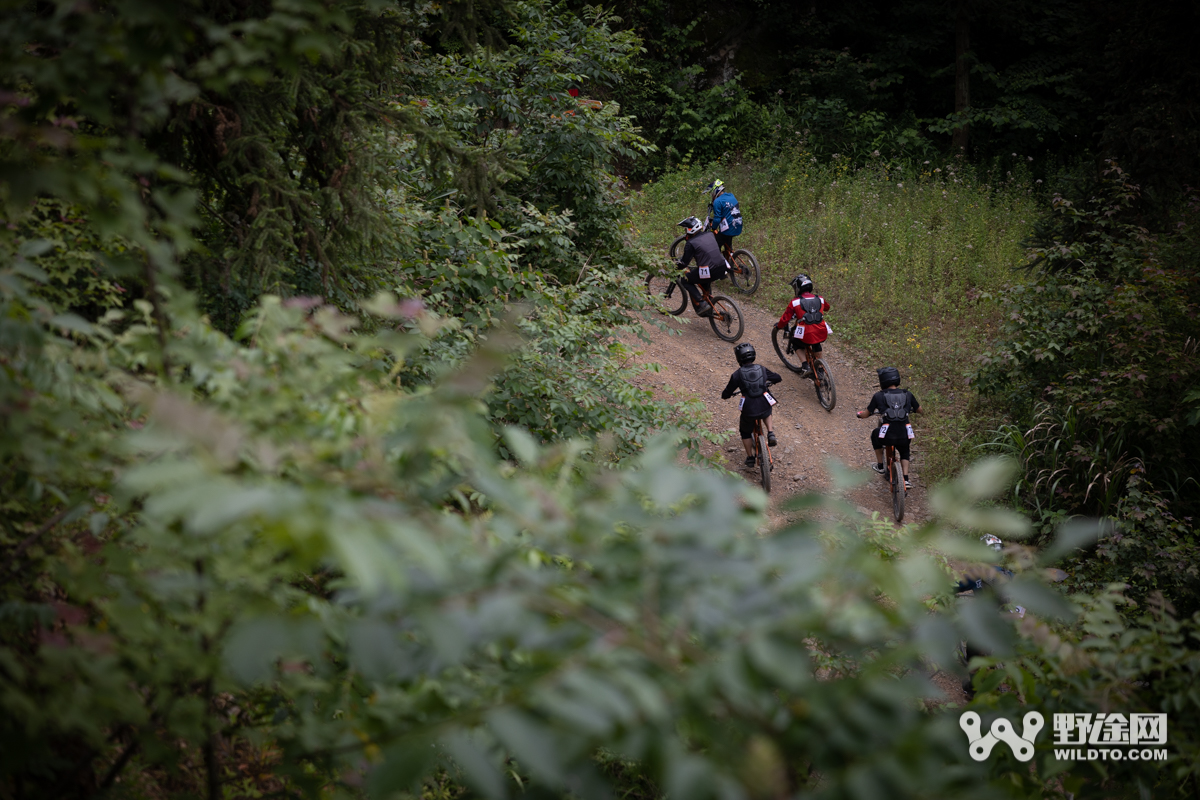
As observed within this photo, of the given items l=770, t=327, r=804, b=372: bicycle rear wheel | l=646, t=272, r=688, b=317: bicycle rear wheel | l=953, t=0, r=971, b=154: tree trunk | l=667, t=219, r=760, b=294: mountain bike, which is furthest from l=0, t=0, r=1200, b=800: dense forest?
l=953, t=0, r=971, b=154: tree trunk

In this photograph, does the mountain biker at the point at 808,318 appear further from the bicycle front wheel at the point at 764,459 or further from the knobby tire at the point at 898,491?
the knobby tire at the point at 898,491

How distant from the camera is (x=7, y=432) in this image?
1.13 meters

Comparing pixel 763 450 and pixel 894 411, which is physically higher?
pixel 894 411

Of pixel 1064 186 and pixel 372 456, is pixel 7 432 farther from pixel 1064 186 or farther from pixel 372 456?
pixel 1064 186

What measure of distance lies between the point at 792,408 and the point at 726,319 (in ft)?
6.28

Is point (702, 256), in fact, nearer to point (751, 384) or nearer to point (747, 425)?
point (751, 384)

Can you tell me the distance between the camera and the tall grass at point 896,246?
996 cm

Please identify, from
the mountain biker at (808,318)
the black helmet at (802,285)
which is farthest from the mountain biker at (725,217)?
the mountain biker at (808,318)

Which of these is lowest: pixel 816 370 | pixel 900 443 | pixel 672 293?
pixel 900 443

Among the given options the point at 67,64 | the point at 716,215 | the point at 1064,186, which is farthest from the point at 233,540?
the point at 1064,186

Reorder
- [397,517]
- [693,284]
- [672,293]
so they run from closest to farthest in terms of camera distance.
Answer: [397,517] < [693,284] < [672,293]

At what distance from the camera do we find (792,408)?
921 centimetres

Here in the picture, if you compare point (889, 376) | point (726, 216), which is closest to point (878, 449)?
point (889, 376)

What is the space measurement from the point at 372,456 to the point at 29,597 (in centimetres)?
123
